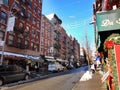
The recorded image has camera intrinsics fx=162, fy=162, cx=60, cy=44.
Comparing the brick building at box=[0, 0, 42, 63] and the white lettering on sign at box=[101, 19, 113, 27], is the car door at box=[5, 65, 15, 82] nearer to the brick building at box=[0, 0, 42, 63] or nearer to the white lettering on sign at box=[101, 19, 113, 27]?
the brick building at box=[0, 0, 42, 63]

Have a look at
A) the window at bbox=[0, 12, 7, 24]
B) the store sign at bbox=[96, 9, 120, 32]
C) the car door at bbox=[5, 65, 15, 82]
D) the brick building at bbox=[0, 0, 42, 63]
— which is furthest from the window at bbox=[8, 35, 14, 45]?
the store sign at bbox=[96, 9, 120, 32]

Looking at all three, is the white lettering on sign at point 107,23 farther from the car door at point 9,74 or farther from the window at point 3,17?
the window at point 3,17

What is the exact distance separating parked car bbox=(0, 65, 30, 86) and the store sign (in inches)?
451

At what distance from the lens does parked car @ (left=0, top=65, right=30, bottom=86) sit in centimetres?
1482

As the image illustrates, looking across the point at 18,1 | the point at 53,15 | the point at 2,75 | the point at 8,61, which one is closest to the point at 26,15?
the point at 18,1

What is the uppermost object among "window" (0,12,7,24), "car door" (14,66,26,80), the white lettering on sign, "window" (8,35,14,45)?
"window" (0,12,7,24)

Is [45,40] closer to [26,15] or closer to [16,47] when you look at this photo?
[26,15]

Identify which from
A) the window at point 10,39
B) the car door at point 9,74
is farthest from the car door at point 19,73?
the window at point 10,39

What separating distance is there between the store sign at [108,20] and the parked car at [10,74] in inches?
451

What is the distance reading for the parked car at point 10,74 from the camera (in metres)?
14.8

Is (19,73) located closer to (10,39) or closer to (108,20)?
(108,20)

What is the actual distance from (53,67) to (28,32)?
369 inches

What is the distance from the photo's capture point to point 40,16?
43.4m

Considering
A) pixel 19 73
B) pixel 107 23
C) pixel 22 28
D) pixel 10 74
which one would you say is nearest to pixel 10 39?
pixel 22 28
